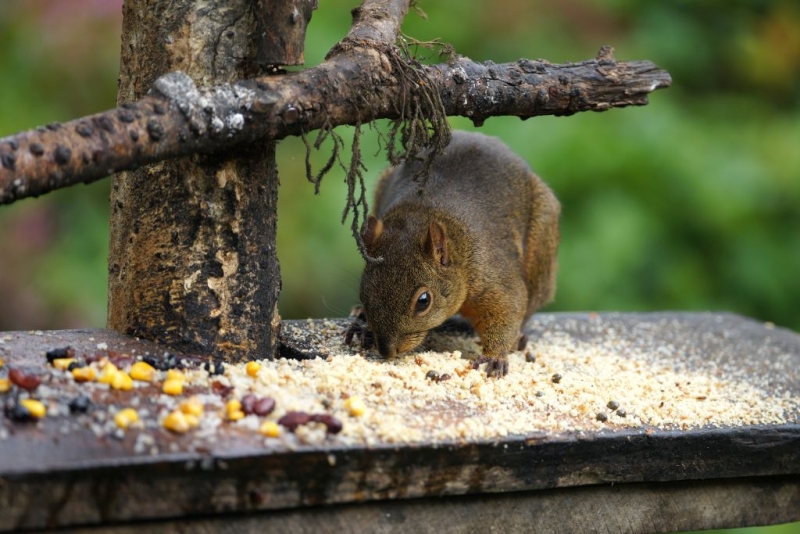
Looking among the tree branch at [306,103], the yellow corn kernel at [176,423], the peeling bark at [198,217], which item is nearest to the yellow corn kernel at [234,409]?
the yellow corn kernel at [176,423]

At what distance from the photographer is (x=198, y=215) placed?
2.93 metres

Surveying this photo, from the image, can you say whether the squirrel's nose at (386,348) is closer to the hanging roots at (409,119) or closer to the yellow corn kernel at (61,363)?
the hanging roots at (409,119)

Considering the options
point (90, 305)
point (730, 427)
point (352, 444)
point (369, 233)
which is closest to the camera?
point (352, 444)

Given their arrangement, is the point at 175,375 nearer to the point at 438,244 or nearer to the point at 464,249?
the point at 438,244

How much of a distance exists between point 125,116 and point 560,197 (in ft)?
12.9

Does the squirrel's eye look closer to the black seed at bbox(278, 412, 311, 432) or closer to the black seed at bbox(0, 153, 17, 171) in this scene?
the black seed at bbox(278, 412, 311, 432)

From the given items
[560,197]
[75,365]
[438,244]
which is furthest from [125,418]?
[560,197]

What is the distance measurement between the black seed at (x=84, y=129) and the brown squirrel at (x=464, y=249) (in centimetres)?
106

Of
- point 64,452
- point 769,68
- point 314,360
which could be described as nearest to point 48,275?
point 314,360

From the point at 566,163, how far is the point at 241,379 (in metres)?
3.73

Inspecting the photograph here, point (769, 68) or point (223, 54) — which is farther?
point (769, 68)

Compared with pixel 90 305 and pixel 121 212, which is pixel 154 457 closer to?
pixel 121 212

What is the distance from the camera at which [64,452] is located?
2230 millimetres

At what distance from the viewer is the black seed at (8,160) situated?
225 cm
